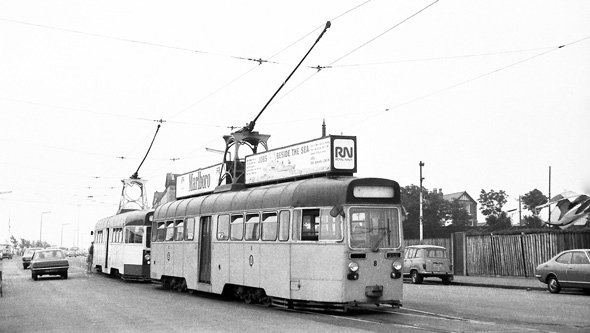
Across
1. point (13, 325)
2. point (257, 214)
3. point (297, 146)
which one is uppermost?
point (297, 146)

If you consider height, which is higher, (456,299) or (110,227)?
(110,227)

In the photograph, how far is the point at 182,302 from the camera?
19.0 metres

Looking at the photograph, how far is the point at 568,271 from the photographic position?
22922 mm

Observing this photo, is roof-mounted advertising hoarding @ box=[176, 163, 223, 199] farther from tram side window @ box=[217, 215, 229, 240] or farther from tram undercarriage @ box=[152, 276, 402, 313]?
tram undercarriage @ box=[152, 276, 402, 313]

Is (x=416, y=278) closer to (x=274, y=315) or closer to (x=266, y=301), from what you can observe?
(x=266, y=301)

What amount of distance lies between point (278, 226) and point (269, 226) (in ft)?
1.54

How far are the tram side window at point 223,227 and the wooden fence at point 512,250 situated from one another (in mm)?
16910

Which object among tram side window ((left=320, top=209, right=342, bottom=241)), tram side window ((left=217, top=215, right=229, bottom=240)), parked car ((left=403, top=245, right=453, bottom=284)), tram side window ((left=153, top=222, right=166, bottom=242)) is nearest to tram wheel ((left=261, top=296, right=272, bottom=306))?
tram side window ((left=217, top=215, right=229, bottom=240))

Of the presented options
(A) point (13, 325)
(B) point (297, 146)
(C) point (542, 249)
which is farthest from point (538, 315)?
(C) point (542, 249)

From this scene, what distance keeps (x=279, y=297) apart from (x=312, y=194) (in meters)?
2.63

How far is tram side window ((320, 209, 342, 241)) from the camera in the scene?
49.8ft

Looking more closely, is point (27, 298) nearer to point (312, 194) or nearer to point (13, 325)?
point (13, 325)

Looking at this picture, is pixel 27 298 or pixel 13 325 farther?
pixel 27 298

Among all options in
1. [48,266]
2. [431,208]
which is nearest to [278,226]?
[48,266]
